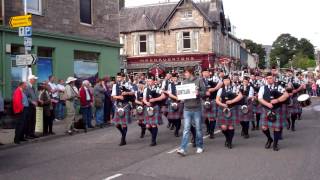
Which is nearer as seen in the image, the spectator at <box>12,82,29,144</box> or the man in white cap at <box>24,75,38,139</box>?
the spectator at <box>12,82,29,144</box>

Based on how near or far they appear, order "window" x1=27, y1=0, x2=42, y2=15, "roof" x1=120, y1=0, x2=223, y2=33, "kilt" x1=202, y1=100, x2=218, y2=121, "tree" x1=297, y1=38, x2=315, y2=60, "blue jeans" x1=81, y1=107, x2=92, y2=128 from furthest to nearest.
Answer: "tree" x1=297, y1=38, x2=315, y2=60 < "roof" x1=120, y1=0, x2=223, y2=33 < "window" x1=27, y1=0, x2=42, y2=15 < "blue jeans" x1=81, y1=107, x2=92, y2=128 < "kilt" x1=202, y1=100, x2=218, y2=121

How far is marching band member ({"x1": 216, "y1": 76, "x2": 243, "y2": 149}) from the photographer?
1162cm

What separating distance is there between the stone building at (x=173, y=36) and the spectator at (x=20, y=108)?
3242cm

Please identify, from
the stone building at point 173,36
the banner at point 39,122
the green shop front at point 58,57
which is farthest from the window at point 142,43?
the banner at point 39,122

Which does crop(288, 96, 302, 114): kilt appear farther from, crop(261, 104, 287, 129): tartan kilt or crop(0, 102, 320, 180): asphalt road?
crop(261, 104, 287, 129): tartan kilt

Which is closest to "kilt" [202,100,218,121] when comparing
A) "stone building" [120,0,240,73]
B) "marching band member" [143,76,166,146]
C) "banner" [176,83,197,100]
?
"marching band member" [143,76,166,146]

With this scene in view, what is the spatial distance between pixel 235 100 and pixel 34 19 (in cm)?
1174

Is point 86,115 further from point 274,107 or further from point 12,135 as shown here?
point 274,107

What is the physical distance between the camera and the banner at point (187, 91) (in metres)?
10.6

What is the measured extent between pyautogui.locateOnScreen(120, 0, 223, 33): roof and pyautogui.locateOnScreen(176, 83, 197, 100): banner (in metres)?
36.9

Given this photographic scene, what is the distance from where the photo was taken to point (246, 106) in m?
13.5

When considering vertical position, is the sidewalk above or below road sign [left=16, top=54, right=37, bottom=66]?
below

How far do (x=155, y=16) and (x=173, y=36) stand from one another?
3858 mm

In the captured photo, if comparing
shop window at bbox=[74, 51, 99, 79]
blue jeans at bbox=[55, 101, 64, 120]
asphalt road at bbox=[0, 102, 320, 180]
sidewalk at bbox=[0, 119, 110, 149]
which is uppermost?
shop window at bbox=[74, 51, 99, 79]
